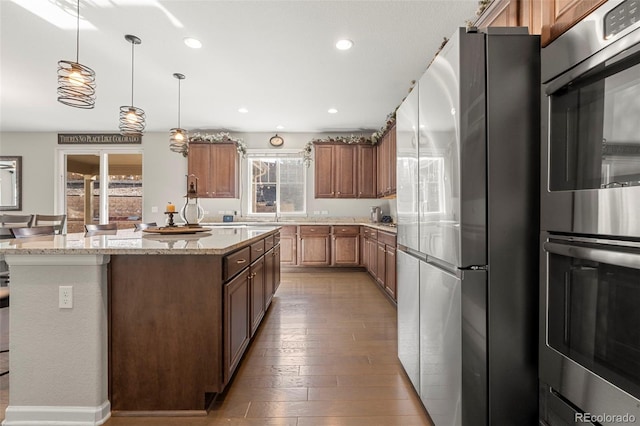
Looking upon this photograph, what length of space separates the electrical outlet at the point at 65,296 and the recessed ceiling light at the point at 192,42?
253cm

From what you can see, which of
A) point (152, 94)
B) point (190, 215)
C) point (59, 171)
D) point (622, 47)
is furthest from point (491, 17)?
point (59, 171)

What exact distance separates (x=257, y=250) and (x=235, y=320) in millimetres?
799

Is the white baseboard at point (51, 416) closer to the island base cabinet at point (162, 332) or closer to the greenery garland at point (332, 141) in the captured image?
the island base cabinet at point (162, 332)

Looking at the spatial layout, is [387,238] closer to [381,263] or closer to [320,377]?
[381,263]

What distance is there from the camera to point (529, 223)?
4.12 ft

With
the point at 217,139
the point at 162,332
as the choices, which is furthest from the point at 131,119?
the point at 217,139

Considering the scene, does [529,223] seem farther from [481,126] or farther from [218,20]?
[218,20]

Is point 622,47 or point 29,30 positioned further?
point 29,30

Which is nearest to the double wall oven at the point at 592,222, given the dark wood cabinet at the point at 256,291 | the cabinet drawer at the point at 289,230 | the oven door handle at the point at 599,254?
the oven door handle at the point at 599,254

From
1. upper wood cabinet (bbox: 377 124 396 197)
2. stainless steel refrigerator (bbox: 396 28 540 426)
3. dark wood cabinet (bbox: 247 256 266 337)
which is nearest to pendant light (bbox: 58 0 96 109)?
dark wood cabinet (bbox: 247 256 266 337)

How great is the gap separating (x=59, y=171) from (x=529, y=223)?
329 inches

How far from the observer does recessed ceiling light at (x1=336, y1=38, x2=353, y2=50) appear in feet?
9.89

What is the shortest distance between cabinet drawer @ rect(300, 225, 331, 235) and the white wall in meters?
0.81

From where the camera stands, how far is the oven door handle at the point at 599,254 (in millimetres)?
779
